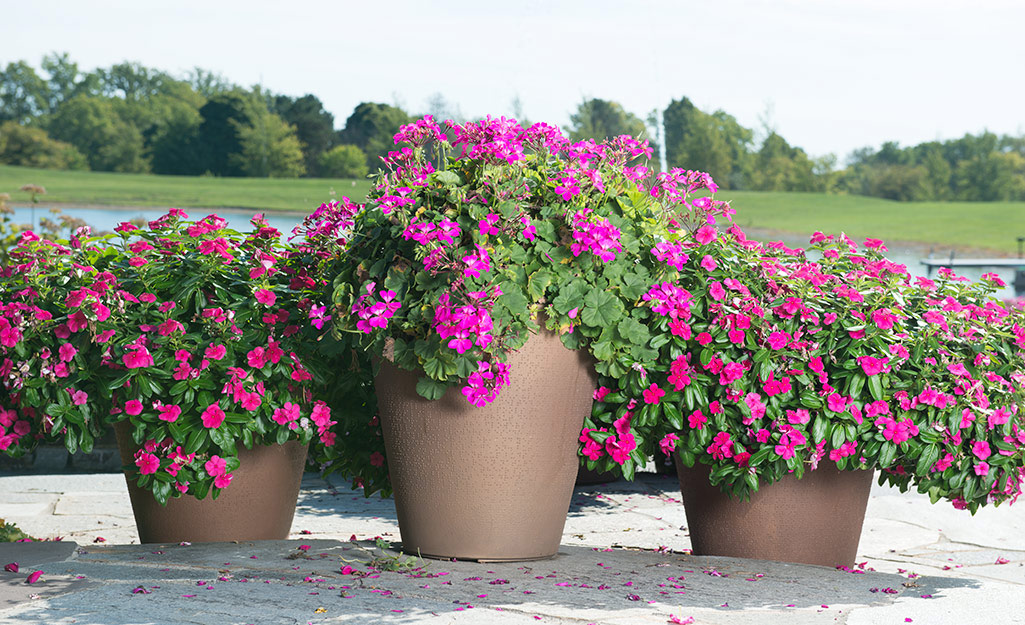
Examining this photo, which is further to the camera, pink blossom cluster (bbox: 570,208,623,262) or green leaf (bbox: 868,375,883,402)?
green leaf (bbox: 868,375,883,402)

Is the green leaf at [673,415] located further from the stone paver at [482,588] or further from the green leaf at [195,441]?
the green leaf at [195,441]

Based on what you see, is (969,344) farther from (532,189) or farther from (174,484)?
(174,484)

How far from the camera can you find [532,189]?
2.76 m

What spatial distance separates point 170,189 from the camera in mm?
37750

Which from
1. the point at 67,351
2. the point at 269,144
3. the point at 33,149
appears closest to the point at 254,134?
the point at 269,144

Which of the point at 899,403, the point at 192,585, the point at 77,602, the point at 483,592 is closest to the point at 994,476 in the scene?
the point at 899,403

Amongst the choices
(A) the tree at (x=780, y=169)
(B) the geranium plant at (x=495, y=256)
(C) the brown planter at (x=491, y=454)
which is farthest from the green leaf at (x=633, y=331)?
(A) the tree at (x=780, y=169)

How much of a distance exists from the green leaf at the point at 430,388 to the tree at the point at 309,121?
1516 inches

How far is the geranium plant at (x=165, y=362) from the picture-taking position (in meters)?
2.92

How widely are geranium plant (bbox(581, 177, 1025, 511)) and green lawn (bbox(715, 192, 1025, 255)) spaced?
1292 inches

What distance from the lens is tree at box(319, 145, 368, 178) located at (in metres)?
37.1

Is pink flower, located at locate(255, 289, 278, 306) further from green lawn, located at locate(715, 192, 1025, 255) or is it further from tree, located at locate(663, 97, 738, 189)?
tree, located at locate(663, 97, 738, 189)

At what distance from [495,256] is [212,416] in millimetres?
1023

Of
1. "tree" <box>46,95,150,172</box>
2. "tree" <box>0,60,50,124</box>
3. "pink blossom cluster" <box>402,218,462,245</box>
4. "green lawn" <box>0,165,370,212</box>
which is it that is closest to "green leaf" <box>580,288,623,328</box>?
"pink blossom cluster" <box>402,218,462,245</box>
